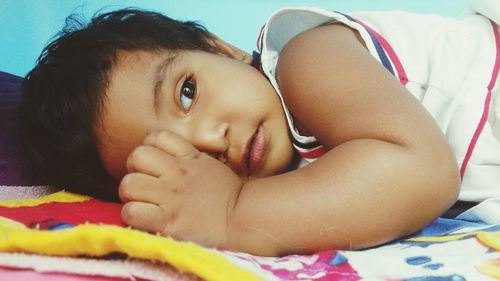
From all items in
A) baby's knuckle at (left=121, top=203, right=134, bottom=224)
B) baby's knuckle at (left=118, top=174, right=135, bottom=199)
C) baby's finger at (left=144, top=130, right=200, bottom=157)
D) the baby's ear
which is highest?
the baby's ear

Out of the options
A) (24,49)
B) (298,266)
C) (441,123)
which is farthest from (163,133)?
(24,49)

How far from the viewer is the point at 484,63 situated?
0.76 metres

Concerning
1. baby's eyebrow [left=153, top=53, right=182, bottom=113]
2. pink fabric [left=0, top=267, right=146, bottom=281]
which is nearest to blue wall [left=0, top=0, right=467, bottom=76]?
baby's eyebrow [left=153, top=53, right=182, bottom=113]

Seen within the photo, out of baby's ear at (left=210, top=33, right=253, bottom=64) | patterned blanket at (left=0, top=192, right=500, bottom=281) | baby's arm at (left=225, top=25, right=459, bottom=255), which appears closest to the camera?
patterned blanket at (left=0, top=192, right=500, bottom=281)

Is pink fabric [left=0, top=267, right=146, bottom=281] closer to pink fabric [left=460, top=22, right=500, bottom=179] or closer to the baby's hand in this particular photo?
the baby's hand

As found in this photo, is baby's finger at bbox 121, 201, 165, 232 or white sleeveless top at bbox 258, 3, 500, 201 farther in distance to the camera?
white sleeveless top at bbox 258, 3, 500, 201

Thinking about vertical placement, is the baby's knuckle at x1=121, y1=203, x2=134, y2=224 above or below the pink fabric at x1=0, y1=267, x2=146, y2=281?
below

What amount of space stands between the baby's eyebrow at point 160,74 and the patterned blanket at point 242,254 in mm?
125

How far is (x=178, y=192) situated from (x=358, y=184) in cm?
16

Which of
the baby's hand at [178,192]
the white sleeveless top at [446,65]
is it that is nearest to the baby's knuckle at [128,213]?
the baby's hand at [178,192]

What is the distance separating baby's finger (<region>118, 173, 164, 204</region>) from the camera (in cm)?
55

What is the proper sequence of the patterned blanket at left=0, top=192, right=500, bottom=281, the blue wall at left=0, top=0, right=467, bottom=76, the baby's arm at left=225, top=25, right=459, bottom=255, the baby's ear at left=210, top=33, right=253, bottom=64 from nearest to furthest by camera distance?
the patterned blanket at left=0, top=192, right=500, bottom=281, the baby's arm at left=225, top=25, right=459, bottom=255, the baby's ear at left=210, top=33, right=253, bottom=64, the blue wall at left=0, top=0, right=467, bottom=76

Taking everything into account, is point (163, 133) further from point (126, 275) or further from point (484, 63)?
point (484, 63)

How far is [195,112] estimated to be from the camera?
671 mm
